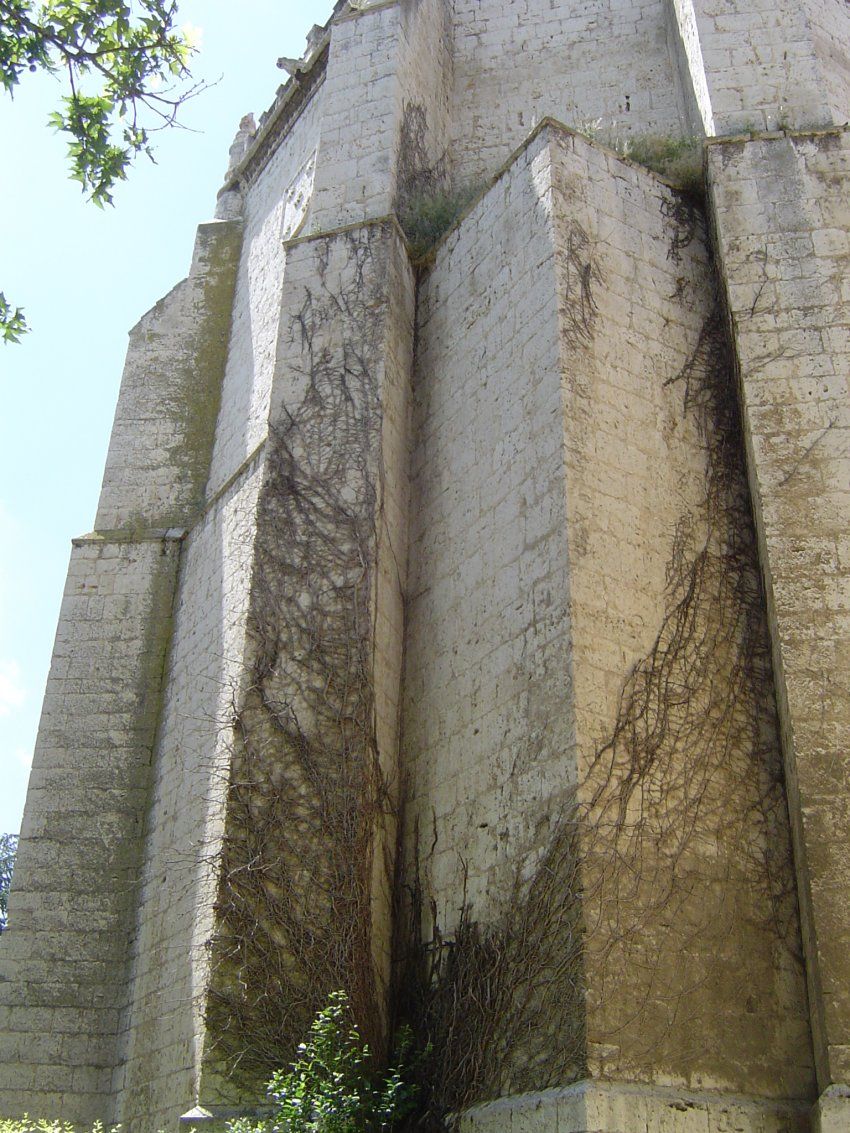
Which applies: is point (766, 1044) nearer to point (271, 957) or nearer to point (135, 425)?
point (271, 957)

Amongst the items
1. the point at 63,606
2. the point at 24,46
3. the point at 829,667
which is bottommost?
the point at 829,667

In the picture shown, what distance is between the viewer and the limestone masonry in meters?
5.94

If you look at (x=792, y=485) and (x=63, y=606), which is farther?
(x=63, y=606)

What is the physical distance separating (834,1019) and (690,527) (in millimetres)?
2915

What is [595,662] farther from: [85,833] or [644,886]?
[85,833]

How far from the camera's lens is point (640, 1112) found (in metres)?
5.28

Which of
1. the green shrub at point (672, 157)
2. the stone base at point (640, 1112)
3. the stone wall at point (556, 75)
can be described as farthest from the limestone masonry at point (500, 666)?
the stone wall at point (556, 75)

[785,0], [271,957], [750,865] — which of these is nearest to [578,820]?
[750,865]

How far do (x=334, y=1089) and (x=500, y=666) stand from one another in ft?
8.05

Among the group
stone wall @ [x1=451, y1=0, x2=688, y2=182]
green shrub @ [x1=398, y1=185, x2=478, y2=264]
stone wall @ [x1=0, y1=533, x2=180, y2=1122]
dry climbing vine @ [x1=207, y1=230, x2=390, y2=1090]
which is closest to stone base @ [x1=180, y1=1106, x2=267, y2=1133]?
dry climbing vine @ [x1=207, y1=230, x2=390, y2=1090]

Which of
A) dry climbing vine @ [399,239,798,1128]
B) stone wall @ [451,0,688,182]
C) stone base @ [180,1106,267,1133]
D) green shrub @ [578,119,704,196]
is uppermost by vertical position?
stone wall @ [451,0,688,182]

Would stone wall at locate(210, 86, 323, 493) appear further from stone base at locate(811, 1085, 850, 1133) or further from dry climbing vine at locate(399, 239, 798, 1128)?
stone base at locate(811, 1085, 850, 1133)

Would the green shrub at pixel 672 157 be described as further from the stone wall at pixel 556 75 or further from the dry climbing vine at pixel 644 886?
the dry climbing vine at pixel 644 886

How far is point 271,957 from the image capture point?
22.0 feet
